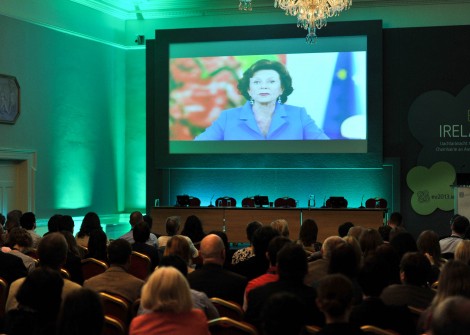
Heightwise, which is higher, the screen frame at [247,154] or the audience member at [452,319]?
the screen frame at [247,154]

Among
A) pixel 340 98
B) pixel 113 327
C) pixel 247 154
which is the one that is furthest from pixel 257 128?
pixel 113 327

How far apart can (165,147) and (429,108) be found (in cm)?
495

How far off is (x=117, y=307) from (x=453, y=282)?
5.99 ft

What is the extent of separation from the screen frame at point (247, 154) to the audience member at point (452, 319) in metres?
10.7

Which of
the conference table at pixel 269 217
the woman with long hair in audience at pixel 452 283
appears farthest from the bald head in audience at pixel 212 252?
the conference table at pixel 269 217

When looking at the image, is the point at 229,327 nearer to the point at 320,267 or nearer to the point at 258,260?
the point at 320,267

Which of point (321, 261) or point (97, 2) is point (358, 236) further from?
point (97, 2)

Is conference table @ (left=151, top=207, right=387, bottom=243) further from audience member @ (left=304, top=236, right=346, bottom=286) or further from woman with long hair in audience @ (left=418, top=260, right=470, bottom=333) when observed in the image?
woman with long hair in audience @ (left=418, top=260, right=470, bottom=333)

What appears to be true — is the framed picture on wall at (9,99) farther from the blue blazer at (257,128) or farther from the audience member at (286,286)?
the audience member at (286,286)

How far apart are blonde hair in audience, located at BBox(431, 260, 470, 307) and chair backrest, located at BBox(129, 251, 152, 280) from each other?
118 inches

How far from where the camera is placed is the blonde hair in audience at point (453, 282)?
3.10 meters

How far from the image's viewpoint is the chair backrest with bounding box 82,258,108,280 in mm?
5288

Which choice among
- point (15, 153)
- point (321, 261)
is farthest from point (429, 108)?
point (321, 261)

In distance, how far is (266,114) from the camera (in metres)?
12.7
